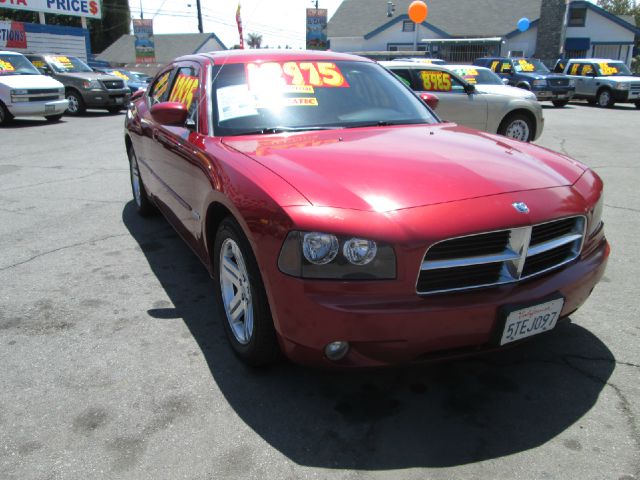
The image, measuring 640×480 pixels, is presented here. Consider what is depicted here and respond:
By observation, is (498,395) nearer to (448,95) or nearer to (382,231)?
(382,231)

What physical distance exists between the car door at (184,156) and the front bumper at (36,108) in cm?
1164

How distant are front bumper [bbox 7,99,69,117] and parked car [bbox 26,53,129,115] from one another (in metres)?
2.07

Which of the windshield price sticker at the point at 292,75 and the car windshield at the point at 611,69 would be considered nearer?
the windshield price sticker at the point at 292,75

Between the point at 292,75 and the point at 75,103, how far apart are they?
16.1 m

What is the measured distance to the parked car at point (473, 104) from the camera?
33.2 ft

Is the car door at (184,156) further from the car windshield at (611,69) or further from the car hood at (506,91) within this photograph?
the car windshield at (611,69)

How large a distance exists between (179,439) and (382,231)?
1268mm

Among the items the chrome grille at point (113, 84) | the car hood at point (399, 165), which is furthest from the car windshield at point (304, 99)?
the chrome grille at point (113, 84)

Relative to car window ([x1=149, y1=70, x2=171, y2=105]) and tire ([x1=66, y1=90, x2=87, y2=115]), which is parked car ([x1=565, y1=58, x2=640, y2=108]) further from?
car window ([x1=149, y1=70, x2=171, y2=105])

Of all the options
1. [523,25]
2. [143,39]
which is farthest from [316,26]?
[143,39]

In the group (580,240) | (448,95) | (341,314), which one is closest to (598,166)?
(448,95)

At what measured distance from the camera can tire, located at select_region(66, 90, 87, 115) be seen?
17.5 metres

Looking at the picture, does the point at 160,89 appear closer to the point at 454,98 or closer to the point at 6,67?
the point at 454,98

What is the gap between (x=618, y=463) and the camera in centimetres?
225
